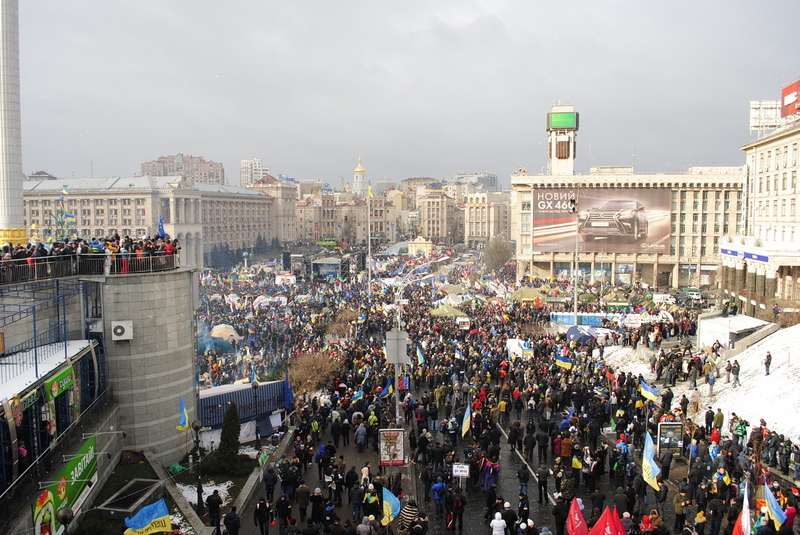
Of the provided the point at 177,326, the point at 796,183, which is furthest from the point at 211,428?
the point at 796,183

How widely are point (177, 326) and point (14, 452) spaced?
5947 mm

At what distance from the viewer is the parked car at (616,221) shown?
207ft

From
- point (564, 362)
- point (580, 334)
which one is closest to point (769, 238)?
point (580, 334)

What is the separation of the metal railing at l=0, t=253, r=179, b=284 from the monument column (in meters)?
7.87

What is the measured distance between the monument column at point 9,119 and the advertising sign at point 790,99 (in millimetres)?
37459

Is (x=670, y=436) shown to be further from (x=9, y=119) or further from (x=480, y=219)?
(x=480, y=219)

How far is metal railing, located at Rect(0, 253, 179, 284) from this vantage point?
14.0 meters

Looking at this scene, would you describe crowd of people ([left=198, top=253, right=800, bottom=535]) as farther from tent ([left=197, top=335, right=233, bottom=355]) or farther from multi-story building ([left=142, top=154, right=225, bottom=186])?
multi-story building ([left=142, top=154, right=225, bottom=186])

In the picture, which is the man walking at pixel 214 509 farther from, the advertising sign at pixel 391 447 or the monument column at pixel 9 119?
the monument column at pixel 9 119

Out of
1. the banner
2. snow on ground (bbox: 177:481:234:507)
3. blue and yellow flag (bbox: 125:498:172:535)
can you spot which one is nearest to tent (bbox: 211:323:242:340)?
snow on ground (bbox: 177:481:234:507)

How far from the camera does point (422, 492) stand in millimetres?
15094

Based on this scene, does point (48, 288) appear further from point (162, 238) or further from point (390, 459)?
point (390, 459)

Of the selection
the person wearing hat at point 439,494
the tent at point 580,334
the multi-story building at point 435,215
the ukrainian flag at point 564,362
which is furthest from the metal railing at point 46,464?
the multi-story building at point 435,215

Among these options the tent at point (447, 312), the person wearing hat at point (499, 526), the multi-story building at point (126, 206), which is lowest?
the person wearing hat at point (499, 526)
